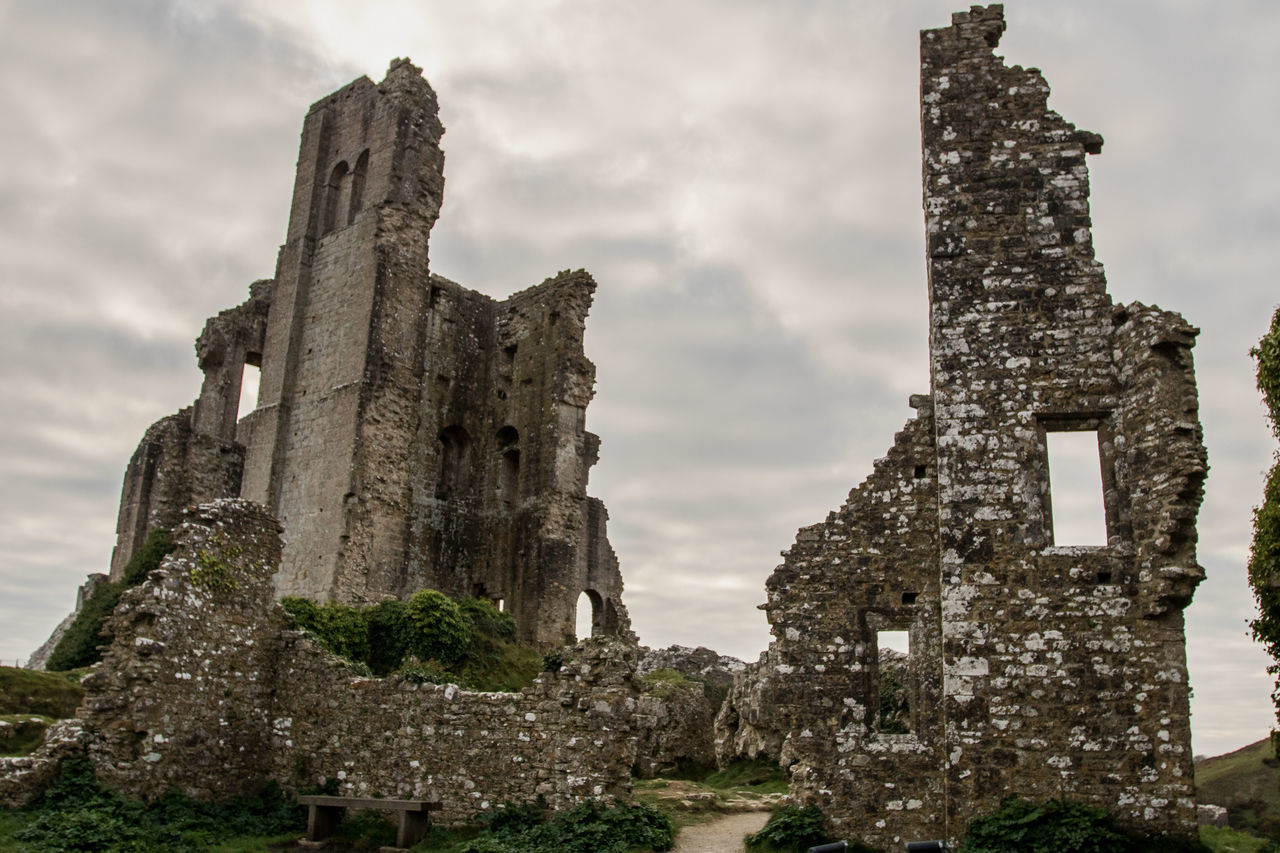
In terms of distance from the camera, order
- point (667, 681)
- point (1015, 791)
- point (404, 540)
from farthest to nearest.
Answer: point (404, 540) < point (667, 681) < point (1015, 791)

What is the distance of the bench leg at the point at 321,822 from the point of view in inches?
511

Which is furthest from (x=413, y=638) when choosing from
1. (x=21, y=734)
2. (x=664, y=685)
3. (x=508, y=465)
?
(x=508, y=465)

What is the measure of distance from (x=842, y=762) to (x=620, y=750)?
102 inches

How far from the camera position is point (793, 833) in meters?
11.5

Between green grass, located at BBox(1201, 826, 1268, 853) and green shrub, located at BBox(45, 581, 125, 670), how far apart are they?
21780 mm

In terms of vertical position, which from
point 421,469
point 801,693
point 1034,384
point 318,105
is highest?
point 318,105

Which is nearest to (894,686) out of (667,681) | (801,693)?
(667,681)

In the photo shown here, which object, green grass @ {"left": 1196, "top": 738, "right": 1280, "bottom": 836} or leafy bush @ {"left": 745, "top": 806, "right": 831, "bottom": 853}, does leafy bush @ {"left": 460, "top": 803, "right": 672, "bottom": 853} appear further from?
green grass @ {"left": 1196, "top": 738, "right": 1280, "bottom": 836}

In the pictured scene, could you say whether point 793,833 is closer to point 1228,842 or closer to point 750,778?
point 1228,842

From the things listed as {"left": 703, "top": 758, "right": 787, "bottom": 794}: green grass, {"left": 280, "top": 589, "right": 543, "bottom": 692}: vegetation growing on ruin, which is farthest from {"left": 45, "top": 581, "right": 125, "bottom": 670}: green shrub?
{"left": 703, "top": 758, "right": 787, "bottom": 794}: green grass

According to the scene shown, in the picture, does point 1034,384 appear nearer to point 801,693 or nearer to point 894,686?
point 801,693

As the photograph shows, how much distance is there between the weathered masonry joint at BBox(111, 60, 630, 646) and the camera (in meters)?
24.8

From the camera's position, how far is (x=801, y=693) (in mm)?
12164

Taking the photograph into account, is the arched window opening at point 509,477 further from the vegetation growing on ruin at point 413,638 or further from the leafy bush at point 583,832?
the leafy bush at point 583,832
